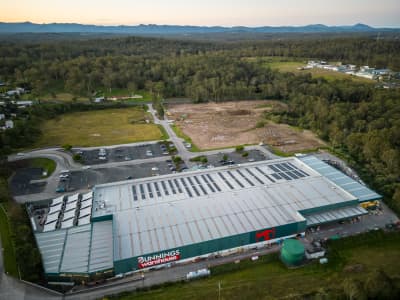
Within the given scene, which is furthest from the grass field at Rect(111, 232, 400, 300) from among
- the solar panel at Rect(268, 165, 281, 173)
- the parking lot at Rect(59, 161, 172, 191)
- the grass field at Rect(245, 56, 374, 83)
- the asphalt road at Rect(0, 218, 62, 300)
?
the grass field at Rect(245, 56, 374, 83)

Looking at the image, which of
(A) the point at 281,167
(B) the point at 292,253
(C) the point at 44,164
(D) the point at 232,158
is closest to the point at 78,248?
(B) the point at 292,253

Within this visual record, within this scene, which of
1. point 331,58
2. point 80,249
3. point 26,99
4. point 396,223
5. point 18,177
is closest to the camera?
point 80,249

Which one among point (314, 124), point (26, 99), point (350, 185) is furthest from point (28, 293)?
point (26, 99)

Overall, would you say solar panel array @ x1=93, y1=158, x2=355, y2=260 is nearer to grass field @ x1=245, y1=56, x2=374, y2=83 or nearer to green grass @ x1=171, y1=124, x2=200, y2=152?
green grass @ x1=171, y1=124, x2=200, y2=152

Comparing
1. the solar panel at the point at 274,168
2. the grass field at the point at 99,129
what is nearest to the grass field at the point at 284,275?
the solar panel at the point at 274,168

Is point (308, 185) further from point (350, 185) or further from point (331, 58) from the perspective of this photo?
point (331, 58)

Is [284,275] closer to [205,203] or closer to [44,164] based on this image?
[205,203]
